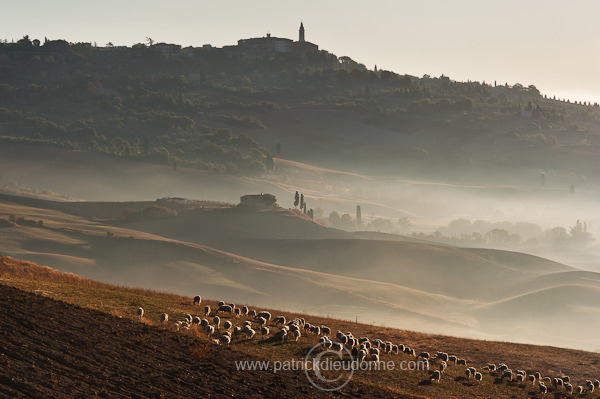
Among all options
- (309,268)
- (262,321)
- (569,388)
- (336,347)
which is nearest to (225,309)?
(262,321)

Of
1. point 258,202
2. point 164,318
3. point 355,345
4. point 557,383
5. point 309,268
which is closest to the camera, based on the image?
point 164,318

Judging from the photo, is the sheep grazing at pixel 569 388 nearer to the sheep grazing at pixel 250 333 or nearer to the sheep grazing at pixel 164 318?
the sheep grazing at pixel 250 333

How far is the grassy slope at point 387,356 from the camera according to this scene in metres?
31.0

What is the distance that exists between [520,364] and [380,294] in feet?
218

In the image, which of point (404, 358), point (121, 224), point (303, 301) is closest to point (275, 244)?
point (121, 224)

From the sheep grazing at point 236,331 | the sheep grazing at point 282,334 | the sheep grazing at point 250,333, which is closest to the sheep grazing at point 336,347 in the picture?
the sheep grazing at point 282,334

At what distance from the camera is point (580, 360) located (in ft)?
147

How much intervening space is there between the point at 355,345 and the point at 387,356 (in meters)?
1.57

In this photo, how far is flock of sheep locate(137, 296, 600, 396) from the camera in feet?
108

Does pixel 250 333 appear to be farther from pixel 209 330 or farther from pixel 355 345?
pixel 355 345

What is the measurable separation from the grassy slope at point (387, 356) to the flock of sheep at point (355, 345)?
491 millimetres

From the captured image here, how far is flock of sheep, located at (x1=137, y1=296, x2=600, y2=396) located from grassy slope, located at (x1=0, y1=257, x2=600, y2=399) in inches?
19.3

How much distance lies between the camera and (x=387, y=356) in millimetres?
35531

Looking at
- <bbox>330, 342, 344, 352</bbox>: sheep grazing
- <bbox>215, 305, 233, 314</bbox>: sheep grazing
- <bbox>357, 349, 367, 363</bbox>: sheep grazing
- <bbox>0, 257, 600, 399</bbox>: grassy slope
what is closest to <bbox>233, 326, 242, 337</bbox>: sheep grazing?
<bbox>0, 257, 600, 399</bbox>: grassy slope
